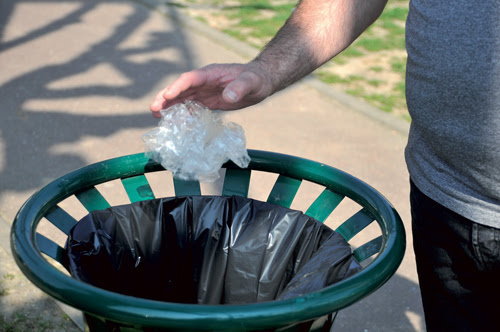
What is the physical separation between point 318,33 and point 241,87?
37cm

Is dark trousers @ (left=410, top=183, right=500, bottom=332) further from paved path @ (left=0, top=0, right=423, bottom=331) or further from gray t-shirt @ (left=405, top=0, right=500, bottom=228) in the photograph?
paved path @ (left=0, top=0, right=423, bottom=331)

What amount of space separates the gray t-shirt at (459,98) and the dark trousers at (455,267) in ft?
0.14

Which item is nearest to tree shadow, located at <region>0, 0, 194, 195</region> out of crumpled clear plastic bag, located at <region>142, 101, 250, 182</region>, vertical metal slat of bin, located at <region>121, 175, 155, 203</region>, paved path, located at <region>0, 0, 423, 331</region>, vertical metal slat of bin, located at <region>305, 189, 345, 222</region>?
paved path, located at <region>0, 0, 423, 331</region>

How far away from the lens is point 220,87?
1.46 meters

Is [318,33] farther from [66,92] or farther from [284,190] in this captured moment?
[66,92]

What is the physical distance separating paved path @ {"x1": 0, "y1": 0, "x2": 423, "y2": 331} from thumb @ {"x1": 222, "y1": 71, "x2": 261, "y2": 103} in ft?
4.70

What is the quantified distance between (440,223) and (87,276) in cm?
80

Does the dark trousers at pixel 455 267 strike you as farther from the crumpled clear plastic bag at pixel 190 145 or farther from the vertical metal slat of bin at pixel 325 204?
the crumpled clear plastic bag at pixel 190 145

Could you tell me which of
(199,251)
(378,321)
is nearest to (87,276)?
(199,251)

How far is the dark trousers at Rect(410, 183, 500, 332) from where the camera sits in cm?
140

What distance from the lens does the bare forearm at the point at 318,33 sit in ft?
5.22

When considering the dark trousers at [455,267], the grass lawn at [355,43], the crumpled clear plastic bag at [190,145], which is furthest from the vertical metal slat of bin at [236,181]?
the grass lawn at [355,43]

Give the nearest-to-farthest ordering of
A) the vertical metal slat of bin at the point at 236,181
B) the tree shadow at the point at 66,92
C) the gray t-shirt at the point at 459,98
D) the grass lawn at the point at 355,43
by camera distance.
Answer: the gray t-shirt at the point at 459,98 → the vertical metal slat of bin at the point at 236,181 → the tree shadow at the point at 66,92 → the grass lawn at the point at 355,43

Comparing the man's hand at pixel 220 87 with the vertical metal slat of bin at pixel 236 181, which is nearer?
the man's hand at pixel 220 87
